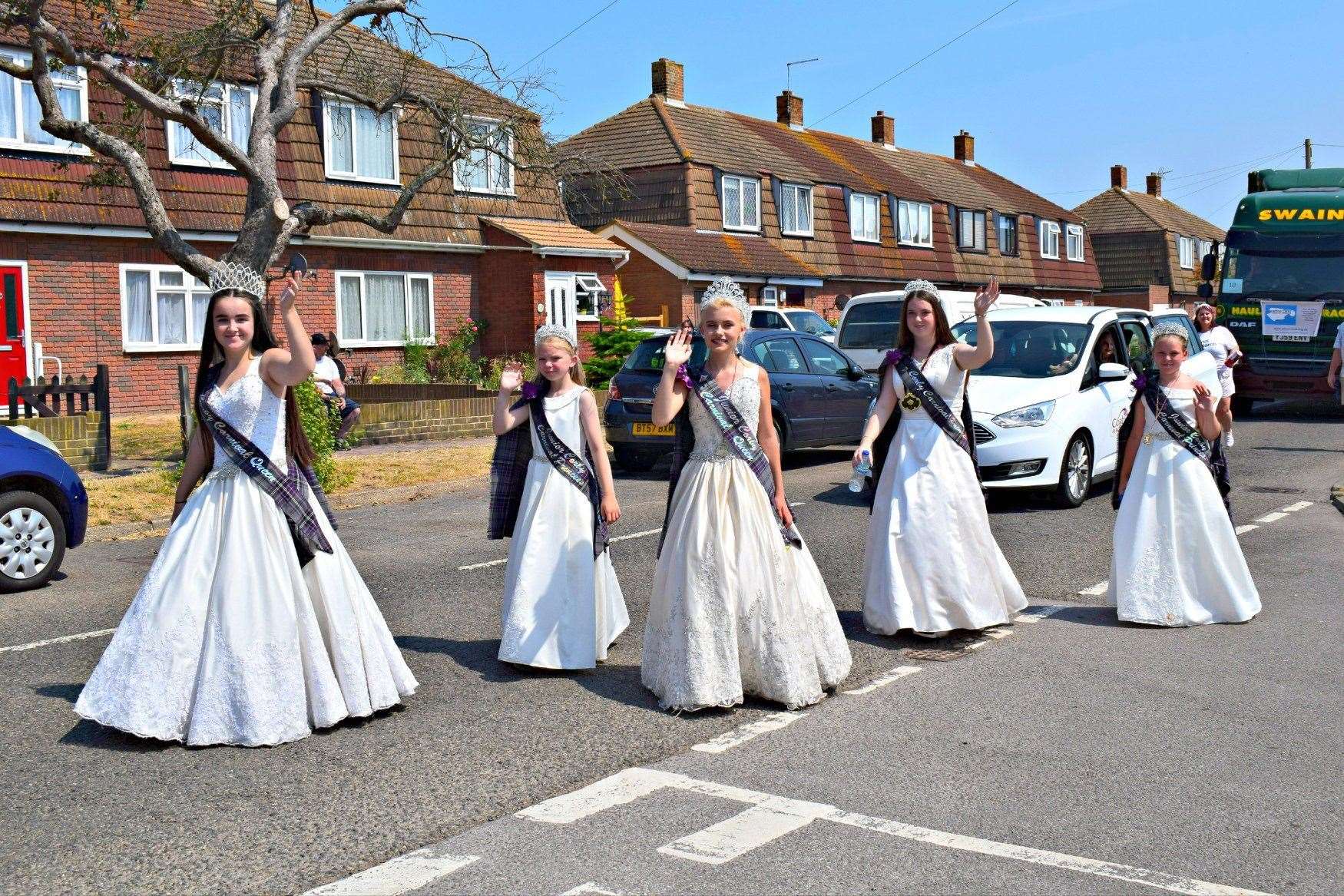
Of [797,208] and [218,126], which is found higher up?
[797,208]

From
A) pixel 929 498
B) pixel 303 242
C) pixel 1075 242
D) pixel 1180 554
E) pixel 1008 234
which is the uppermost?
pixel 1075 242

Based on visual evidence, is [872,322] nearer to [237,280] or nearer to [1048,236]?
[237,280]

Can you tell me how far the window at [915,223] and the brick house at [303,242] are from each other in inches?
711

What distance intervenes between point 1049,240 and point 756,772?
55739mm

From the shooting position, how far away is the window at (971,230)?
5169 centimetres

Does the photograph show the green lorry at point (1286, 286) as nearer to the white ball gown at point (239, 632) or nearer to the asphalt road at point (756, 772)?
the asphalt road at point (756, 772)

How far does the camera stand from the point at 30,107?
2286 centimetres

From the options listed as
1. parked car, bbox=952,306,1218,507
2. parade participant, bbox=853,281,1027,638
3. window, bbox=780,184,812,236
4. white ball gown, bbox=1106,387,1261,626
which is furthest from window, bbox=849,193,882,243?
parade participant, bbox=853,281,1027,638

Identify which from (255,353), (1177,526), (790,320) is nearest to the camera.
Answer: (255,353)

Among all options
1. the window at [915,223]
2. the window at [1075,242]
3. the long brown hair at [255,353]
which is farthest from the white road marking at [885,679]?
the window at [1075,242]

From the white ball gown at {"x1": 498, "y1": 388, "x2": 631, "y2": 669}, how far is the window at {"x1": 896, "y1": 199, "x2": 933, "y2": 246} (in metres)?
42.3

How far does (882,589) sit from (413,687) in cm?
271

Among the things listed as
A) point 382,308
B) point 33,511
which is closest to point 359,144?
point 382,308

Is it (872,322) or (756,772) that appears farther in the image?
(872,322)
